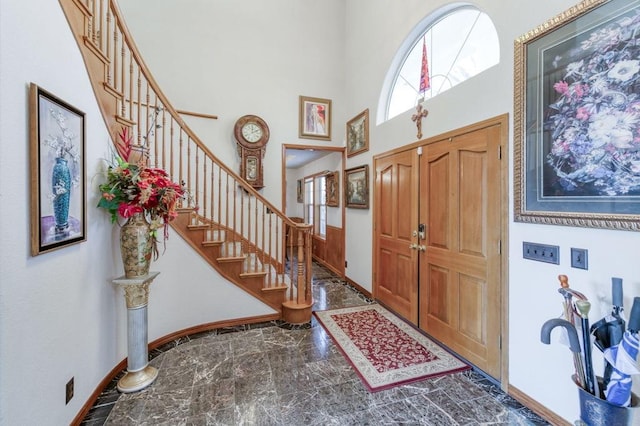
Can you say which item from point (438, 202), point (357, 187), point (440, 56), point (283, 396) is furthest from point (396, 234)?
point (283, 396)

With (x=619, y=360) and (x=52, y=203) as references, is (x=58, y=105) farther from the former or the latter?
(x=619, y=360)

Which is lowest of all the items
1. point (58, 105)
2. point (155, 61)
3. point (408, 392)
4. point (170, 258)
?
point (408, 392)

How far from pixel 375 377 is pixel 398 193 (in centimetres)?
199

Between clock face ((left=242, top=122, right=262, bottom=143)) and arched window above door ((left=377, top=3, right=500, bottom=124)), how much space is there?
6.40 feet

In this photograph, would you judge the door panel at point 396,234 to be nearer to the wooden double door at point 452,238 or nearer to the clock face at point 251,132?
the wooden double door at point 452,238

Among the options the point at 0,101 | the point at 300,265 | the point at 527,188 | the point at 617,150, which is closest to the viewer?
the point at 0,101

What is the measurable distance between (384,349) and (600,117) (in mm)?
2327

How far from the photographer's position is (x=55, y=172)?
1408 millimetres

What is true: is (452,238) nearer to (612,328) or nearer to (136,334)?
(612,328)

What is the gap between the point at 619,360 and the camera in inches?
45.2

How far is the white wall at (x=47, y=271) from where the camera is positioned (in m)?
1.13

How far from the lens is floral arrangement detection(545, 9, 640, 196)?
1.30 metres

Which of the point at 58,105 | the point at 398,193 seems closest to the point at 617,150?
the point at 398,193

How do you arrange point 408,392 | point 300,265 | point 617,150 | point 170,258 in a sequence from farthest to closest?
point 300,265 → point 170,258 → point 408,392 → point 617,150
